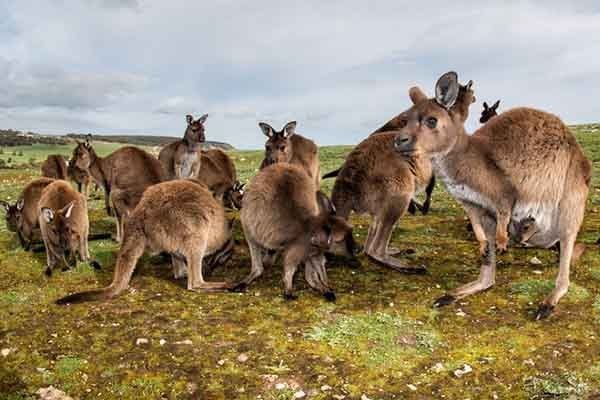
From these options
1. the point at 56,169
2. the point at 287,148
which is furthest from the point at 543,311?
the point at 56,169

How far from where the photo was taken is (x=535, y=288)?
631cm

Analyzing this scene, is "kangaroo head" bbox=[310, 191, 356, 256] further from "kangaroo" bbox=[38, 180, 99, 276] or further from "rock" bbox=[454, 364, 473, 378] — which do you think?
"kangaroo" bbox=[38, 180, 99, 276]

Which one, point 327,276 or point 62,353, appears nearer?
point 62,353

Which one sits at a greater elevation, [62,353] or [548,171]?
[548,171]

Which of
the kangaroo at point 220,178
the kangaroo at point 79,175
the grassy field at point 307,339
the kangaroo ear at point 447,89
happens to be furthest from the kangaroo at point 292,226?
the kangaroo at point 79,175

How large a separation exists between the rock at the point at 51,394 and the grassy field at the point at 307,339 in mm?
52

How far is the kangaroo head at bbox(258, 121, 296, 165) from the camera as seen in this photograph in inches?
Result: 385

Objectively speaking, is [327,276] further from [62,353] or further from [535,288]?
[62,353]

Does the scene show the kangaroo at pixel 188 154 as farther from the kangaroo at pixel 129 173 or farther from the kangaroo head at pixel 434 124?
the kangaroo head at pixel 434 124

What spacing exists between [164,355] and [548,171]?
4.03 meters

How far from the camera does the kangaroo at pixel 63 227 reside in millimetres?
7469

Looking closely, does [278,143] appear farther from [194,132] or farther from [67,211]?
[67,211]

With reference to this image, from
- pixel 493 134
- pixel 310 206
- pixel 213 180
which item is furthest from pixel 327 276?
pixel 213 180

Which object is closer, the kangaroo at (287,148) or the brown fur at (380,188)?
the brown fur at (380,188)
